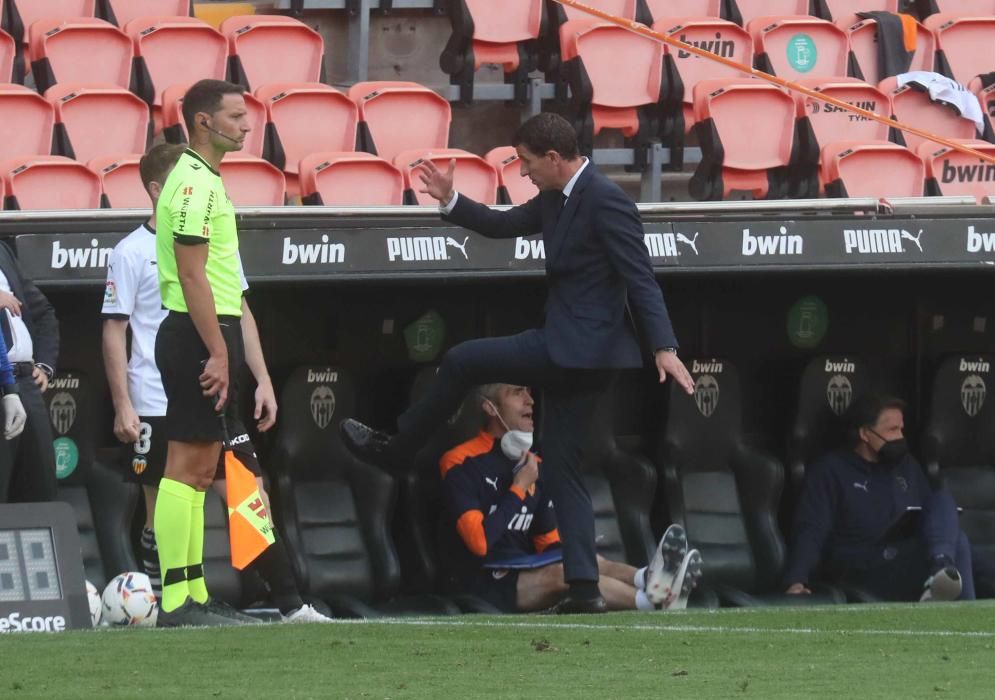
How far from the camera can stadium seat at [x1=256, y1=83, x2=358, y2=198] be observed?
911cm

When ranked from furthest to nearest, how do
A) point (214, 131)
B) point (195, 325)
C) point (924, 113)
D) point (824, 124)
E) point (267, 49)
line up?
point (924, 113)
point (824, 124)
point (267, 49)
point (214, 131)
point (195, 325)

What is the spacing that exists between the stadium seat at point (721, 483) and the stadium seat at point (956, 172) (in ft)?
6.99

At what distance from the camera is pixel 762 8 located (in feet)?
38.2

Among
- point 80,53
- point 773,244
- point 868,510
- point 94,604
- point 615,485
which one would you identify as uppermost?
point 80,53

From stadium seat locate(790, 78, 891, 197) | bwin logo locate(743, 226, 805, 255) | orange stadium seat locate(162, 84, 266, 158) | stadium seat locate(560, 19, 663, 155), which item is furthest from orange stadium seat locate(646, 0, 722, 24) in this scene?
bwin logo locate(743, 226, 805, 255)

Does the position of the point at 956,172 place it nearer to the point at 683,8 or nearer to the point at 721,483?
the point at 683,8

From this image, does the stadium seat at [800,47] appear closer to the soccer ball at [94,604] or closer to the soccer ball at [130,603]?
the soccer ball at [130,603]

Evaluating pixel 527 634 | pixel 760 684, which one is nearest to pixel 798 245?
pixel 527 634

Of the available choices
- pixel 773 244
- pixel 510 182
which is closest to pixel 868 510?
pixel 773 244

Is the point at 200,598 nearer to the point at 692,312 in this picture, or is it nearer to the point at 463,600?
the point at 463,600

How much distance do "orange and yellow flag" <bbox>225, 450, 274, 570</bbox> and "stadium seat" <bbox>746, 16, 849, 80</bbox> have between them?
226 inches

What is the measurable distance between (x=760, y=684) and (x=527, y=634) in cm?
110

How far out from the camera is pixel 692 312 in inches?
344

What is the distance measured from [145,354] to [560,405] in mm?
1508
